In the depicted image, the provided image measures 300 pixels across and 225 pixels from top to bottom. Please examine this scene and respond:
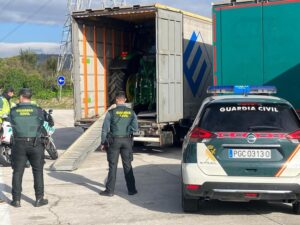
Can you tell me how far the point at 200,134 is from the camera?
6348mm

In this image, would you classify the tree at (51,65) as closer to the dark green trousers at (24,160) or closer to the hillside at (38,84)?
the hillside at (38,84)

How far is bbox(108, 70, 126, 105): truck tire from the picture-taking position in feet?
47.2

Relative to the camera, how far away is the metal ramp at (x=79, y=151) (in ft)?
34.9

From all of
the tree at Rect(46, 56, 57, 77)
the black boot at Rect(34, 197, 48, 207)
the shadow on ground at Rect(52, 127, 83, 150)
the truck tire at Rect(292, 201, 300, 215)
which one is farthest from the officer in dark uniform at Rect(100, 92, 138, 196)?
the tree at Rect(46, 56, 57, 77)

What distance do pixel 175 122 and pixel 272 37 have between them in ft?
11.2

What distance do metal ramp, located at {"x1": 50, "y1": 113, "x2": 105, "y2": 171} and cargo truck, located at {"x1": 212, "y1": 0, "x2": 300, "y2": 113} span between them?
3.08 metres

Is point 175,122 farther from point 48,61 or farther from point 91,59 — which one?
point 48,61

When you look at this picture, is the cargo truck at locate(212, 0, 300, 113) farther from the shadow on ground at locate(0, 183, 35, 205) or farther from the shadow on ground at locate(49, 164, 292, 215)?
the shadow on ground at locate(0, 183, 35, 205)

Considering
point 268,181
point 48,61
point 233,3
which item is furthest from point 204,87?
point 48,61

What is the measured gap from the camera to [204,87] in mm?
14602

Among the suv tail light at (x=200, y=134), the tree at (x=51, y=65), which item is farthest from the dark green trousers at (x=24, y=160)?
the tree at (x=51, y=65)

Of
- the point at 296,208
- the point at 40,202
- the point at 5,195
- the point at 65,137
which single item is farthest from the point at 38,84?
the point at 296,208

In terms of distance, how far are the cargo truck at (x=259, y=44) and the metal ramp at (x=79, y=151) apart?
3077 mm

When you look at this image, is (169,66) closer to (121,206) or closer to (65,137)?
(121,206)
